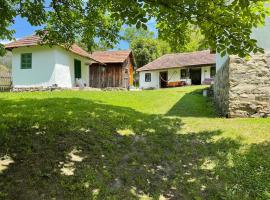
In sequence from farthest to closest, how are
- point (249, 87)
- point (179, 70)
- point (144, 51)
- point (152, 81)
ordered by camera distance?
point (144, 51) → point (152, 81) → point (179, 70) → point (249, 87)

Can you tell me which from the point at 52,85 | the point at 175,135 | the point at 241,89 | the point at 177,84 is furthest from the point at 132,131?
the point at 177,84

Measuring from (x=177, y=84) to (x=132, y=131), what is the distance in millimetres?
28169

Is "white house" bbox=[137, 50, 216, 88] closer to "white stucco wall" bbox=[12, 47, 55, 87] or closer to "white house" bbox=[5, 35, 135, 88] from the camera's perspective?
"white house" bbox=[5, 35, 135, 88]

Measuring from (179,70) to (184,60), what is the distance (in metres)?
1.33

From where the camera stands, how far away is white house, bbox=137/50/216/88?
121 feet

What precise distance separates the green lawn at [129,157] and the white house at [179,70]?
27.1 meters

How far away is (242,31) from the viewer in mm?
5930

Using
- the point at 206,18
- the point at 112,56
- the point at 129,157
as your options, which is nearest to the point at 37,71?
the point at 112,56

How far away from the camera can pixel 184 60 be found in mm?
38812

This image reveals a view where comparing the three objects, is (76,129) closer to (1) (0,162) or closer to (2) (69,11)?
(1) (0,162)

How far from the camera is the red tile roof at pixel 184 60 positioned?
36.8 metres

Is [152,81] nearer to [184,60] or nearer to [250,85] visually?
[184,60]

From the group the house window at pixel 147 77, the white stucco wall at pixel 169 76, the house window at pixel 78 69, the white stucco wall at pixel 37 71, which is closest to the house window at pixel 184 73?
the white stucco wall at pixel 169 76

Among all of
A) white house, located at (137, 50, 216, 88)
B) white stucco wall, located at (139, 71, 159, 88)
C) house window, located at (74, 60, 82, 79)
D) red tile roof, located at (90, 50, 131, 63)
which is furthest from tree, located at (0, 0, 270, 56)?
white stucco wall, located at (139, 71, 159, 88)
